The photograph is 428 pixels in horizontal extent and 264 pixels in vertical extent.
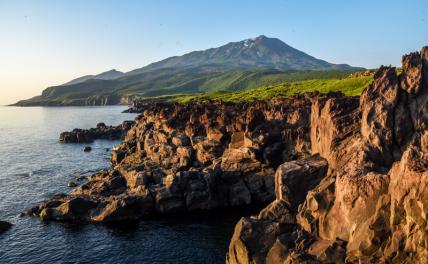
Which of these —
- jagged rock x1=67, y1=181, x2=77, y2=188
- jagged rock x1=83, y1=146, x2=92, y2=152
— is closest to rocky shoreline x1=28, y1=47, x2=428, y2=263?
jagged rock x1=67, y1=181, x2=77, y2=188

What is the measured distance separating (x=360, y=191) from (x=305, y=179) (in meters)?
17.2

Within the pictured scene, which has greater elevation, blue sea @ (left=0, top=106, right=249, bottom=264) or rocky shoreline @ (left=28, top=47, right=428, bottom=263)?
rocky shoreline @ (left=28, top=47, right=428, bottom=263)

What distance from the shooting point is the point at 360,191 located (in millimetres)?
49750

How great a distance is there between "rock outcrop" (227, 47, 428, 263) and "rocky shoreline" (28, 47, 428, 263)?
0.45 feet

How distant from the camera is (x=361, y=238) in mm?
46531

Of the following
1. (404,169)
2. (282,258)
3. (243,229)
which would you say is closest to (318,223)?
(282,258)

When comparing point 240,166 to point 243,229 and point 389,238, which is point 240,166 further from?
point 389,238

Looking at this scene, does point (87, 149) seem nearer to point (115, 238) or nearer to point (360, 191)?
point (115, 238)

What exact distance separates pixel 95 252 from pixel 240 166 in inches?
1625

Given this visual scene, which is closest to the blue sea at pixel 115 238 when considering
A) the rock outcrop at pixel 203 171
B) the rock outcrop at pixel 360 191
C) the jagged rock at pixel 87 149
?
the rock outcrop at pixel 203 171

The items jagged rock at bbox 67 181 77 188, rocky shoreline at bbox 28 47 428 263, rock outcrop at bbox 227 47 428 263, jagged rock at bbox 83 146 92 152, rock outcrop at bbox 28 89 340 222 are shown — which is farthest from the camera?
jagged rock at bbox 83 146 92 152

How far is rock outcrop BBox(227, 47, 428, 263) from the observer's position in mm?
43469

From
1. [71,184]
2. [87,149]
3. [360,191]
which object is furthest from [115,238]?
[87,149]

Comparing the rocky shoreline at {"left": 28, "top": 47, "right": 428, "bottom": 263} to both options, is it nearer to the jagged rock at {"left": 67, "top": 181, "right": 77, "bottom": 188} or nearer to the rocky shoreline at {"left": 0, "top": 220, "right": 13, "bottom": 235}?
the rocky shoreline at {"left": 0, "top": 220, "right": 13, "bottom": 235}
